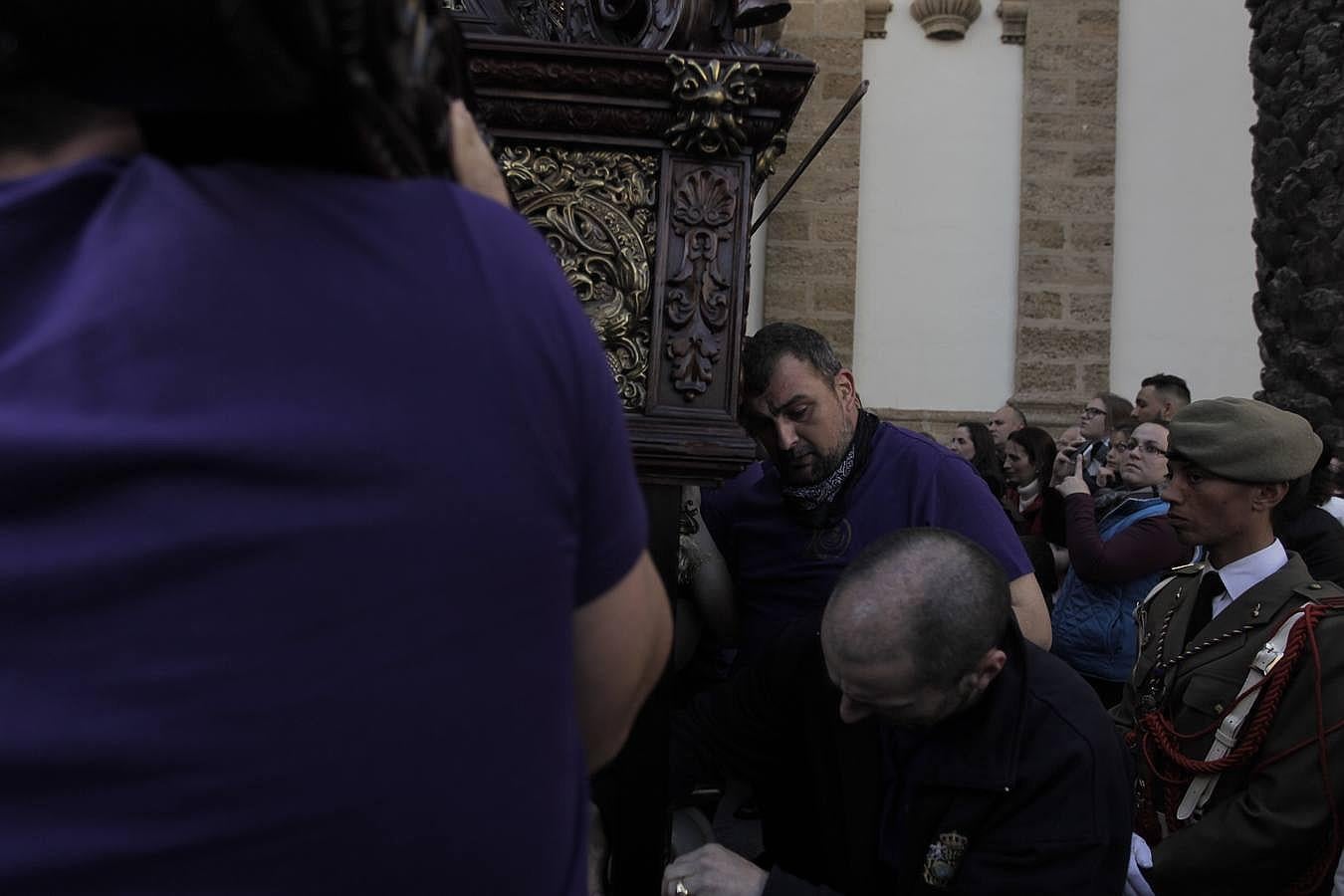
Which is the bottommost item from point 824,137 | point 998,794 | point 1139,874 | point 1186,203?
point 1139,874

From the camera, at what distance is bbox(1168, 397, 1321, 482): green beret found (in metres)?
3.06

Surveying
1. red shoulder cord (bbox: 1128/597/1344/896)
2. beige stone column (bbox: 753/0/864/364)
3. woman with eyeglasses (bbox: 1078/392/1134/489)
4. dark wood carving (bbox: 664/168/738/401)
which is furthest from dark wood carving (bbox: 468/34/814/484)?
beige stone column (bbox: 753/0/864/364)

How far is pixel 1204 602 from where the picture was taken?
126 inches

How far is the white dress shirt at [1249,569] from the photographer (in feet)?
10.1

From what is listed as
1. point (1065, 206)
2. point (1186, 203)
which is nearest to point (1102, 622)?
point (1065, 206)

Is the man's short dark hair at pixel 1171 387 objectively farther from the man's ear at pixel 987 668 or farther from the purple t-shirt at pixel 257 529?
the purple t-shirt at pixel 257 529

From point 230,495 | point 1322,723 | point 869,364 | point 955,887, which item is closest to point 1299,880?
point 1322,723

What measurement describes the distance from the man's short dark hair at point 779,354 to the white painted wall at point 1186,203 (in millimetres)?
6273

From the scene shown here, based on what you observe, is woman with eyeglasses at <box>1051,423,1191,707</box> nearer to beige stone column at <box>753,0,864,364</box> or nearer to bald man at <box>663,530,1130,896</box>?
bald man at <box>663,530,1130,896</box>

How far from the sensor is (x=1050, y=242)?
8938mm

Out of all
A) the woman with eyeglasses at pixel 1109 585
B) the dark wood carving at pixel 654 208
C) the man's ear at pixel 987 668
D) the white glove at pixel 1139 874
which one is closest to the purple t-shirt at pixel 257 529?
the dark wood carving at pixel 654 208

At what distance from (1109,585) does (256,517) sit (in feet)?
13.2

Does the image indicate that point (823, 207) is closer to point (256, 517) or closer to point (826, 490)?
point (826, 490)

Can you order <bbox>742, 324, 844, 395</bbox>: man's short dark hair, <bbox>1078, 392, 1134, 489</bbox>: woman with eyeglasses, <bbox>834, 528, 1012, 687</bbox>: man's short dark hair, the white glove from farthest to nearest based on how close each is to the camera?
<bbox>1078, 392, 1134, 489</bbox>: woman with eyeglasses, <bbox>742, 324, 844, 395</bbox>: man's short dark hair, the white glove, <bbox>834, 528, 1012, 687</bbox>: man's short dark hair
